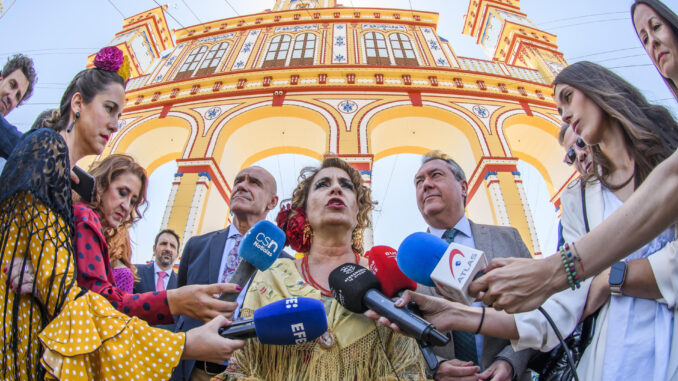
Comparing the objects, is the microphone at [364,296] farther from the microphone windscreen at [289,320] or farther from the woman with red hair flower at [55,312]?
the woman with red hair flower at [55,312]

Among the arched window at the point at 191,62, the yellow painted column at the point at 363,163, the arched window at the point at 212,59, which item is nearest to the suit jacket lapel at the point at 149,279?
the yellow painted column at the point at 363,163

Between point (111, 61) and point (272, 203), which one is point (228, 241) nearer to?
point (272, 203)

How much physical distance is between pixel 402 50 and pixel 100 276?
414 inches

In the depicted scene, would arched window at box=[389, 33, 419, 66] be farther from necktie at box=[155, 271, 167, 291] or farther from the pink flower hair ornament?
the pink flower hair ornament

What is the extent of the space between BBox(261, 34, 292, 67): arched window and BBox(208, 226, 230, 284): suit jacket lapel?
7.97 m

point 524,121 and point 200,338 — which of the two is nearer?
point 200,338

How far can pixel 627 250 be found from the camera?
1.09 meters

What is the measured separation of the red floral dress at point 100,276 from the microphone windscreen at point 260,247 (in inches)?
14.4

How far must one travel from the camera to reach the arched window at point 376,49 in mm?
10184

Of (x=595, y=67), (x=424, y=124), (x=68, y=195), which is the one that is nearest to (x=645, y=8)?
(x=595, y=67)

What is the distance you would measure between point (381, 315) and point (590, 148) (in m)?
1.17

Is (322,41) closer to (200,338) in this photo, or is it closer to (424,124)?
(424,124)

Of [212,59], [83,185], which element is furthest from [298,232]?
[212,59]

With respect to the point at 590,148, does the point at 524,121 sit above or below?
above
